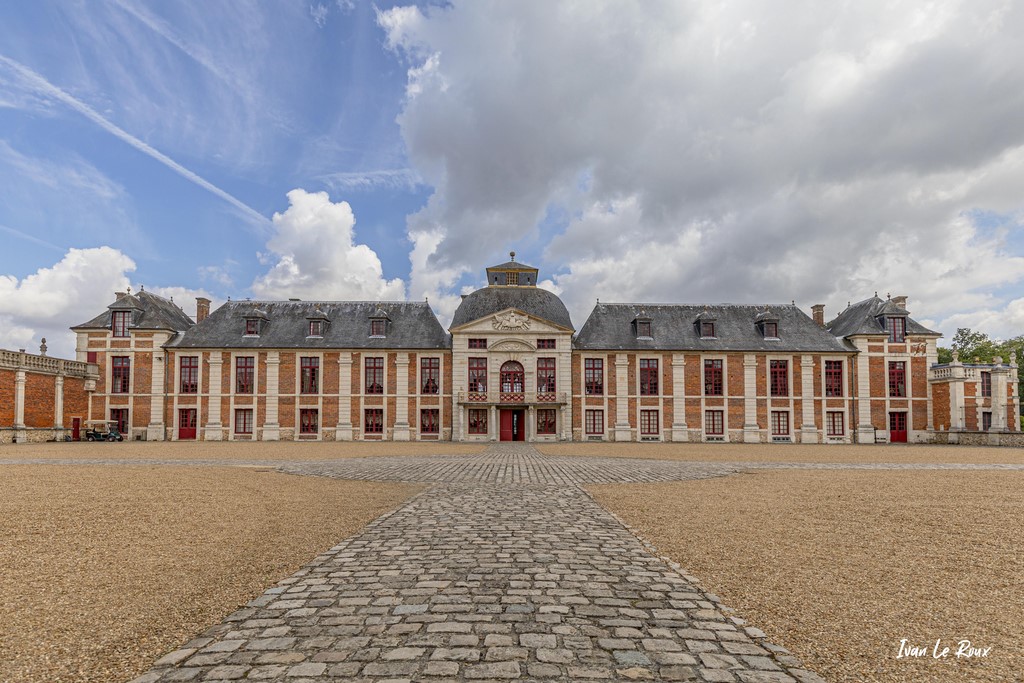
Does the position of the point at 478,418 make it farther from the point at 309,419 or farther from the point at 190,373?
the point at 190,373

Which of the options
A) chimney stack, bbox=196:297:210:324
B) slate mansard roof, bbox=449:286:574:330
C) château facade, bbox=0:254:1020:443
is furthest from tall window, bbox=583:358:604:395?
chimney stack, bbox=196:297:210:324

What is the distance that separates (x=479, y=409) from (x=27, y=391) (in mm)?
23434

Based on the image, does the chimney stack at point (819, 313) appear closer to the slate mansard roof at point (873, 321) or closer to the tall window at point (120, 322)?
the slate mansard roof at point (873, 321)

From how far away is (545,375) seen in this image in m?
34.3

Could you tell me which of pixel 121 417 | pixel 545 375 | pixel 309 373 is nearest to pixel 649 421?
pixel 545 375

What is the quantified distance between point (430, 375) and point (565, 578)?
1186 inches

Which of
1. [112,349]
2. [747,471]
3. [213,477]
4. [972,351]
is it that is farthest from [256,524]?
[972,351]

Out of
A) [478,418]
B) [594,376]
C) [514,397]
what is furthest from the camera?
[594,376]

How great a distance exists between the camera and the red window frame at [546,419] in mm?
34312

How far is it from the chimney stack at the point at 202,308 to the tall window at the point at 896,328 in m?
43.0

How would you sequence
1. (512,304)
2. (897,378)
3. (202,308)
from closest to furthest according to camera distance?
(897,378), (512,304), (202,308)

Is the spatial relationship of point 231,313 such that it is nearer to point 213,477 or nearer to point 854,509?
point 213,477

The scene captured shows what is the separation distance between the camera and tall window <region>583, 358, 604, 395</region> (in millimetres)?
34469

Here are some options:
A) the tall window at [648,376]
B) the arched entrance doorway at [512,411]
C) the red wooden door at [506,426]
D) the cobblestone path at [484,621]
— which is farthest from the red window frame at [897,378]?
the cobblestone path at [484,621]
